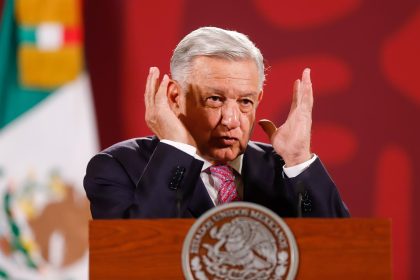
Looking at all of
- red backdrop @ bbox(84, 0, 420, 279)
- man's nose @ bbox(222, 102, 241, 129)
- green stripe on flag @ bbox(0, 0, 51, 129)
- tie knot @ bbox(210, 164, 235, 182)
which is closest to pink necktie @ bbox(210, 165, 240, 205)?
tie knot @ bbox(210, 164, 235, 182)

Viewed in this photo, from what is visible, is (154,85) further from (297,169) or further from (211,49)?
(297,169)

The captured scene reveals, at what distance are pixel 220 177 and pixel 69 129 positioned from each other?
1.47 m

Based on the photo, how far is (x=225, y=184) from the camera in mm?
1883

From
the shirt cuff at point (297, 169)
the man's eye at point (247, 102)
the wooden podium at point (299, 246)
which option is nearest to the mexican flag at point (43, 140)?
the man's eye at point (247, 102)

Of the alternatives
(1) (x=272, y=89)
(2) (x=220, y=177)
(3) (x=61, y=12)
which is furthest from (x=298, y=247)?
(3) (x=61, y=12)

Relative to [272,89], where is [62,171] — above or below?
below

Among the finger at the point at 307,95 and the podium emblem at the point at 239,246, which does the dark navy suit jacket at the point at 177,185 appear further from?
the podium emblem at the point at 239,246

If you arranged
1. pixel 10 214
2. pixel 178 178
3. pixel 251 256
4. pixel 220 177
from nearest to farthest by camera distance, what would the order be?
pixel 251 256
pixel 178 178
pixel 220 177
pixel 10 214

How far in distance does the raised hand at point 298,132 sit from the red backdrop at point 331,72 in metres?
1.34

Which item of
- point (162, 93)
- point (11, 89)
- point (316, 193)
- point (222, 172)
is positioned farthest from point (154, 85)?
point (11, 89)

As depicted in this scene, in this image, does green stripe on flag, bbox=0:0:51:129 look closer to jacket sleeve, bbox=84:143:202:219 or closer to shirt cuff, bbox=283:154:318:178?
jacket sleeve, bbox=84:143:202:219

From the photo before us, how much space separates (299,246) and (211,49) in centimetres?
70

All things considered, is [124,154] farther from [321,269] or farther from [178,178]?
[321,269]

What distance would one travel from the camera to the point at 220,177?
74.4 inches
